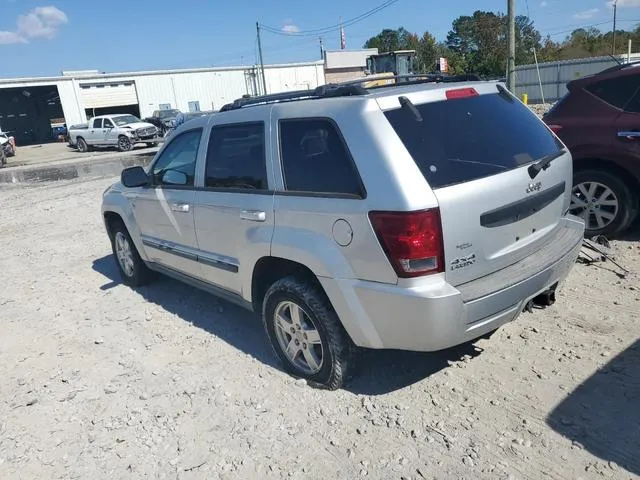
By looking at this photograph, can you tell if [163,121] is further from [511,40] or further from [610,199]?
[610,199]

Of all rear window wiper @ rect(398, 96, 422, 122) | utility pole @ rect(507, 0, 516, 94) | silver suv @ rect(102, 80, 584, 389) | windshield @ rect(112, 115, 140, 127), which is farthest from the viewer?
windshield @ rect(112, 115, 140, 127)

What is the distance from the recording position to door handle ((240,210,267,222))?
11.4 ft

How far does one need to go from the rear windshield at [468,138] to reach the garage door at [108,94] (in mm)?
46602

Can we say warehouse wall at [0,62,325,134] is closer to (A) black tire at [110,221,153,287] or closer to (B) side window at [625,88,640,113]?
(A) black tire at [110,221,153,287]

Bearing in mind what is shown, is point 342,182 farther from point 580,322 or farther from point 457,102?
point 580,322

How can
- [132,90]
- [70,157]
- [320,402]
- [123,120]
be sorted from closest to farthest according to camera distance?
[320,402], [123,120], [70,157], [132,90]

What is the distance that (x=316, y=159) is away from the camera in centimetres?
320

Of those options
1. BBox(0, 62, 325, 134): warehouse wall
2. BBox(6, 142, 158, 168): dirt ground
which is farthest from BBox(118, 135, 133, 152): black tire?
BBox(0, 62, 325, 134): warehouse wall

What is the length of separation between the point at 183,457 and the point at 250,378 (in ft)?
2.75

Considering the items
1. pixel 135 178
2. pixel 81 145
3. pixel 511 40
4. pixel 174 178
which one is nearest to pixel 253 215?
pixel 174 178

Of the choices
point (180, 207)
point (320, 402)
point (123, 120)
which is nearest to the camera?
point (320, 402)

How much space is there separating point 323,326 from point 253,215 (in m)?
0.89

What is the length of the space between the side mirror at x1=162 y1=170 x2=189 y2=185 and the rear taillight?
7.19 ft

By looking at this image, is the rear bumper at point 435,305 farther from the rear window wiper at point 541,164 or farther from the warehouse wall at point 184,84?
the warehouse wall at point 184,84
